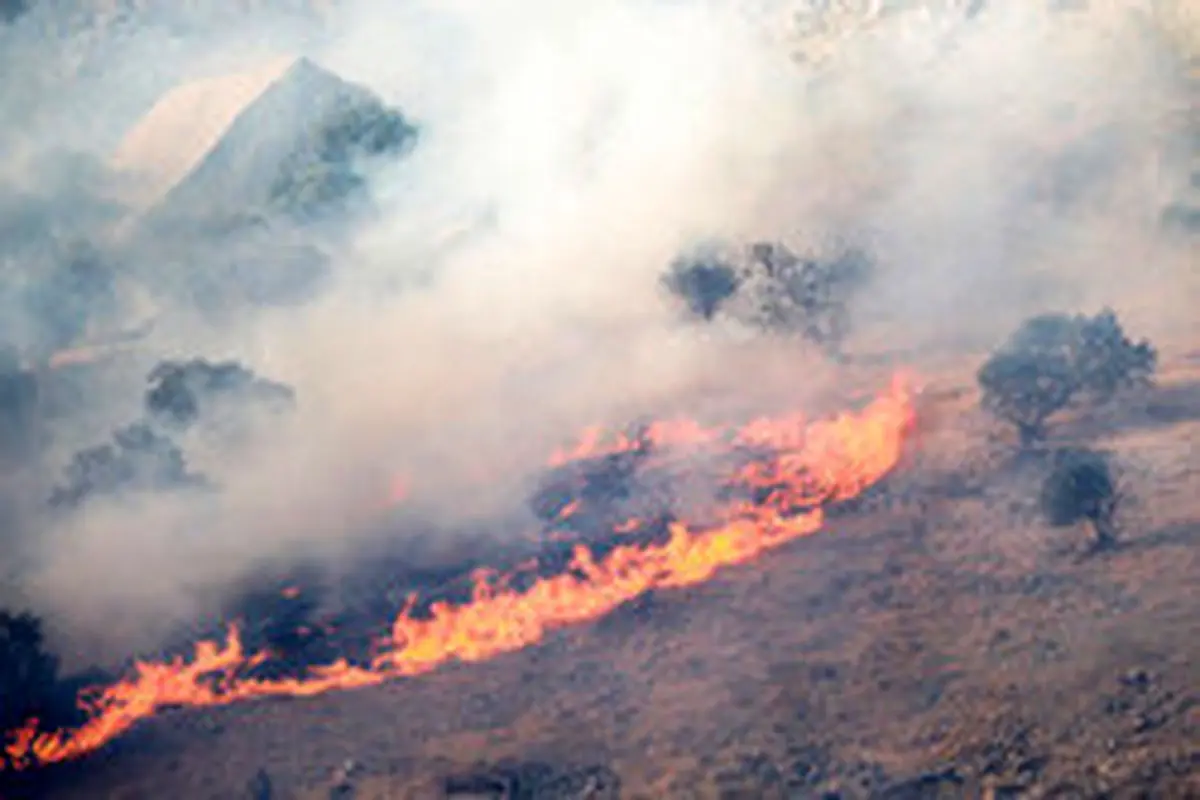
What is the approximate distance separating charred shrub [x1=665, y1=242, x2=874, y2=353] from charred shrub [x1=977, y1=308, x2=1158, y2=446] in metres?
7.47

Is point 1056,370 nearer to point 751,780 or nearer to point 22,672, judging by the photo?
point 751,780

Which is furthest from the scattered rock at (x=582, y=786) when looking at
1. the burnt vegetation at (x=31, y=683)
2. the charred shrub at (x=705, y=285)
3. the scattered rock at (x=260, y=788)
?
the charred shrub at (x=705, y=285)

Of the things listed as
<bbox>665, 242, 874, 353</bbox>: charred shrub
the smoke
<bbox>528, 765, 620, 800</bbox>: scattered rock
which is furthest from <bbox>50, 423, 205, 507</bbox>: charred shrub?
<bbox>665, 242, 874, 353</bbox>: charred shrub

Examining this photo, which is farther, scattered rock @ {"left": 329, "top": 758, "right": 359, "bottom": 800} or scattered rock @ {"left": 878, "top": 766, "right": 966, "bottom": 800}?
scattered rock @ {"left": 329, "top": 758, "right": 359, "bottom": 800}

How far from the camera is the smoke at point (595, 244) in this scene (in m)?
28.1

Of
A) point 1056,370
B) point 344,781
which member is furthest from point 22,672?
point 1056,370

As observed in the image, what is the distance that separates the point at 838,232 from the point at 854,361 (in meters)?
13.0

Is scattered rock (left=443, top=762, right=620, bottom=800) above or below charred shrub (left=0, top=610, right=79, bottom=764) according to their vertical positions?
below

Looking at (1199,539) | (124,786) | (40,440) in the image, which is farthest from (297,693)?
(40,440)

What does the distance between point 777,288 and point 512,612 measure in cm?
1735

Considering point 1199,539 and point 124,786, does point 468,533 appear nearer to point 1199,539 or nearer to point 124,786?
point 124,786

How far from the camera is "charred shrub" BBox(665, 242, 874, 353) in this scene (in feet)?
112

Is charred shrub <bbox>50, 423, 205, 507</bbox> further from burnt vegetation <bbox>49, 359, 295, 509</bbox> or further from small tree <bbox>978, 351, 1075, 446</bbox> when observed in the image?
small tree <bbox>978, 351, 1075, 446</bbox>

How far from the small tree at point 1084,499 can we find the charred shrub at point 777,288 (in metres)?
13.5
